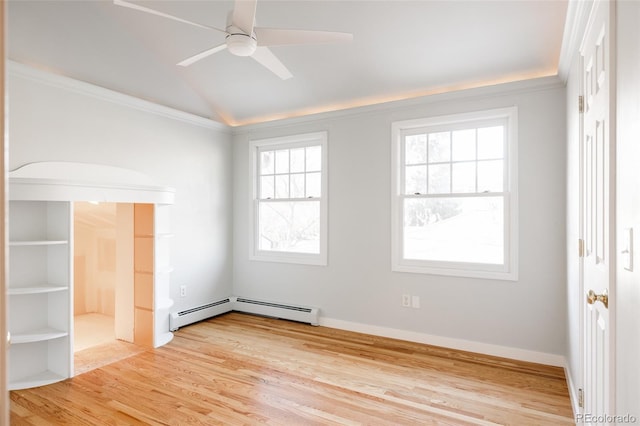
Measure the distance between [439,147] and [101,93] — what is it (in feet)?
11.0

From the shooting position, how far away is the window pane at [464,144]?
3574 mm

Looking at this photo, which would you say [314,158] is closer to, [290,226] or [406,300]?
[290,226]

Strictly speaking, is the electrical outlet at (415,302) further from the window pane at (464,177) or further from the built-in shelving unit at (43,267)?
the built-in shelving unit at (43,267)

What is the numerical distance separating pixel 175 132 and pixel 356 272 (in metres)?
2.66

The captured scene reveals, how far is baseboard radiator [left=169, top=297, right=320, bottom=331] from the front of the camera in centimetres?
429

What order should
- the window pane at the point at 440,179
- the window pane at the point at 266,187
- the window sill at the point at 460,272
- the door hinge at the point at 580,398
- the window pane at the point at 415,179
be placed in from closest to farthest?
the door hinge at the point at 580,398 < the window sill at the point at 460,272 < the window pane at the point at 440,179 < the window pane at the point at 415,179 < the window pane at the point at 266,187

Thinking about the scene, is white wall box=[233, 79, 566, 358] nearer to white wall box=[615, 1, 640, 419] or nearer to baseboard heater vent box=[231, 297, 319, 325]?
baseboard heater vent box=[231, 297, 319, 325]

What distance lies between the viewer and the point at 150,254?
12.0 feet

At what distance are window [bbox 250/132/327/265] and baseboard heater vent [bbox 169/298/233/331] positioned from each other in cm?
73

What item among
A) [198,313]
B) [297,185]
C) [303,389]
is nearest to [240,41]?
[303,389]

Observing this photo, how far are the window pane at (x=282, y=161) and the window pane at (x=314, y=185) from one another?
0.39 metres

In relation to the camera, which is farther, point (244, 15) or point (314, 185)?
point (314, 185)

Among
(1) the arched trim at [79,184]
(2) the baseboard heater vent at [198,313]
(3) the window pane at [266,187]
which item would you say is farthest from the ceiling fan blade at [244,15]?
(2) the baseboard heater vent at [198,313]

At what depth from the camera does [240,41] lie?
86.0 inches
